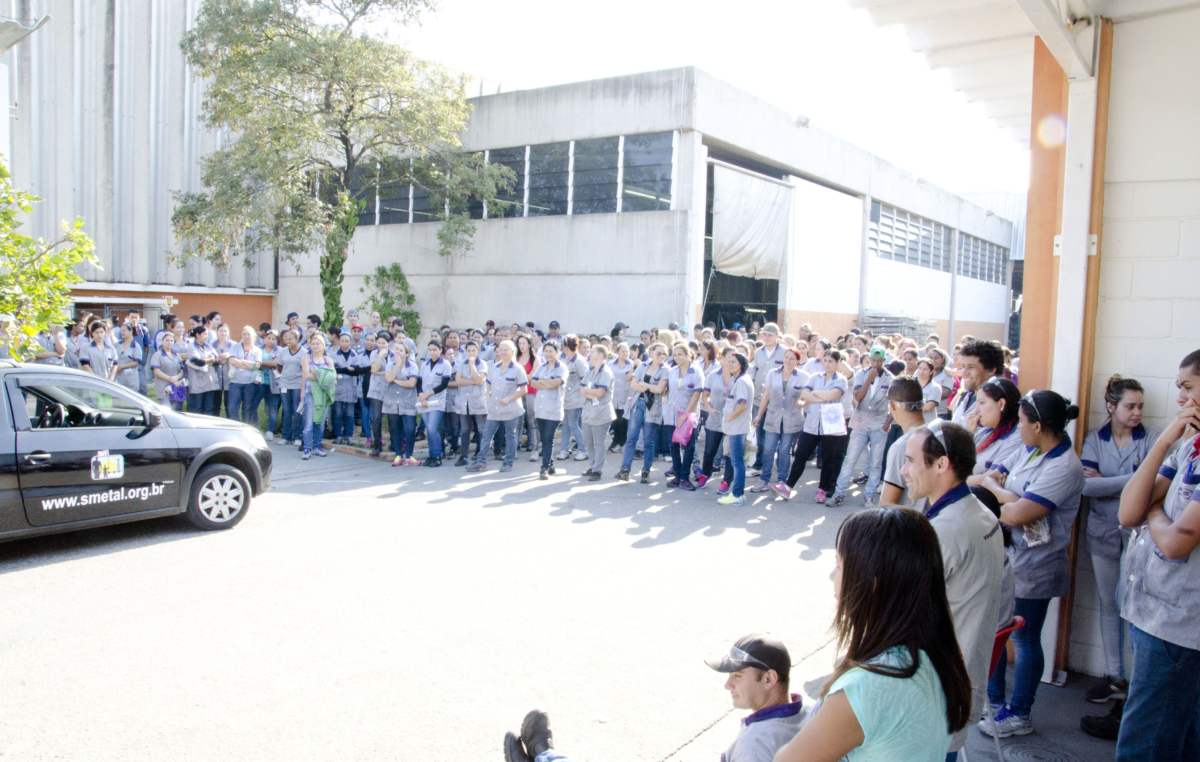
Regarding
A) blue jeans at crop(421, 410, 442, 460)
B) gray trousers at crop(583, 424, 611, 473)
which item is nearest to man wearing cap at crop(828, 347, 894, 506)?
gray trousers at crop(583, 424, 611, 473)

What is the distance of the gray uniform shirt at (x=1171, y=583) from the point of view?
3.03 m

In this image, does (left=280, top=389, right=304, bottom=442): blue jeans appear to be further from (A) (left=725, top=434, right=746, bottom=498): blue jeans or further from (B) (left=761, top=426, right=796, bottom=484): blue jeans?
(B) (left=761, top=426, right=796, bottom=484): blue jeans

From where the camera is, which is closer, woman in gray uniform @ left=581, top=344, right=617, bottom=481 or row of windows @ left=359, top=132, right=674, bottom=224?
woman in gray uniform @ left=581, top=344, right=617, bottom=481

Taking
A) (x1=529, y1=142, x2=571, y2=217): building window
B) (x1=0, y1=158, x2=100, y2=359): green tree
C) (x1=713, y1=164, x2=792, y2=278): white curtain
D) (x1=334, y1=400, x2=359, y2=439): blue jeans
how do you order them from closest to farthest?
(x1=0, y1=158, x2=100, y2=359): green tree, (x1=334, y1=400, x2=359, y2=439): blue jeans, (x1=713, y1=164, x2=792, y2=278): white curtain, (x1=529, y1=142, x2=571, y2=217): building window

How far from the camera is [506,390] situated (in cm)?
1102

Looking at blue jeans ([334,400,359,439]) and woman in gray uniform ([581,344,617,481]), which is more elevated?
woman in gray uniform ([581,344,617,481])

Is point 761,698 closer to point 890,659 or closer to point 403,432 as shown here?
point 890,659

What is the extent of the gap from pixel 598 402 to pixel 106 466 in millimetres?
5759

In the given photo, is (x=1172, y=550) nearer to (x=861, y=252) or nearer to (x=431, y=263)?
(x=431, y=263)

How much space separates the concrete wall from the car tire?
7294 millimetres

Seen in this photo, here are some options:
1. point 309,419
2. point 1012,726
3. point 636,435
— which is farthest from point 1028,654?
point 309,419

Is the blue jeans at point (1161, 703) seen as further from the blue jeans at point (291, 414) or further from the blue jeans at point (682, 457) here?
the blue jeans at point (291, 414)

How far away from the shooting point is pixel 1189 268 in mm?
4492

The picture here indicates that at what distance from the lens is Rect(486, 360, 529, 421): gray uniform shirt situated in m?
11.0
